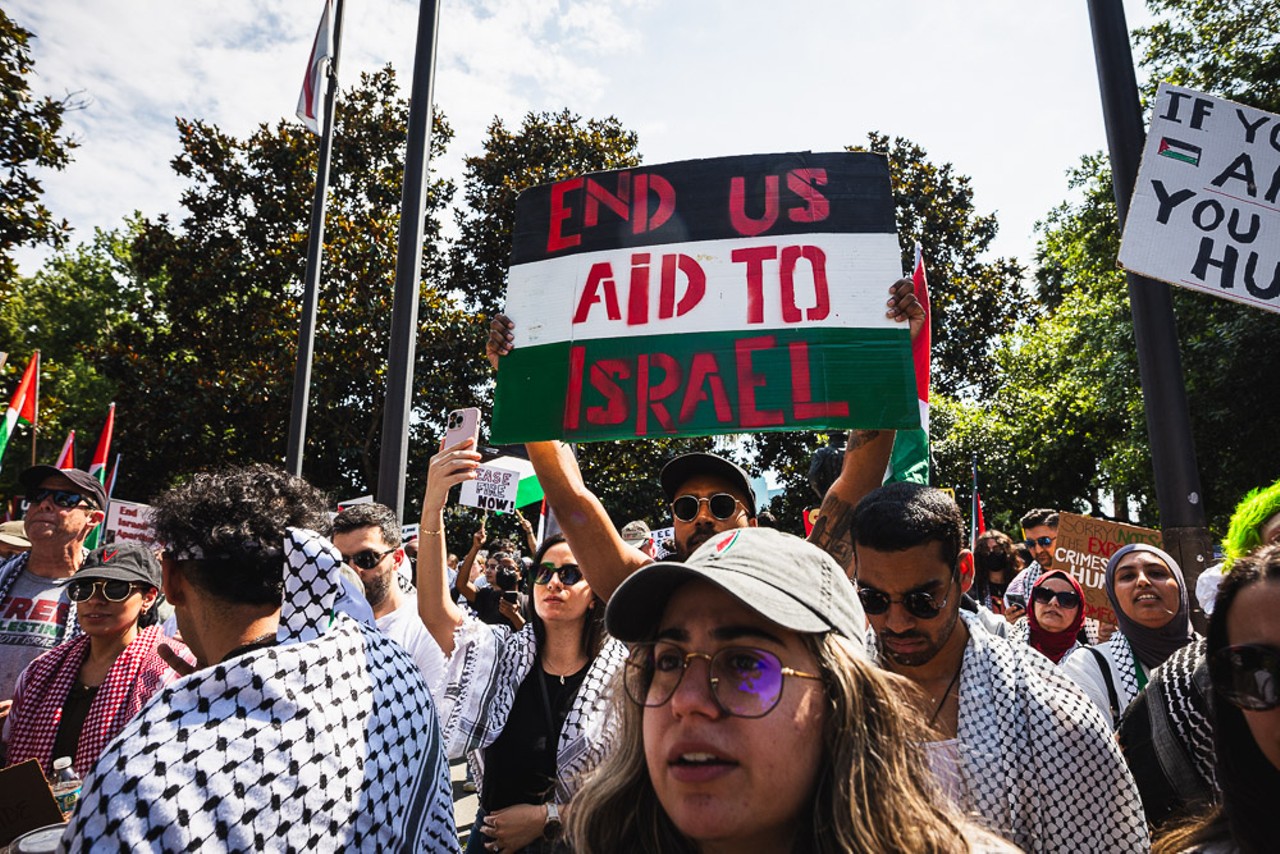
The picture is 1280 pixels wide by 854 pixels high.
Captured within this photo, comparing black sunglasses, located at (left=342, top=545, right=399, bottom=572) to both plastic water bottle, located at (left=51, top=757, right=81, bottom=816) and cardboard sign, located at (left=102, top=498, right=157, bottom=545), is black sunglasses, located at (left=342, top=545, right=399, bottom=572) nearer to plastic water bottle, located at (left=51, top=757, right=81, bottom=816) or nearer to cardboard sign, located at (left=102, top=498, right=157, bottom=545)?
plastic water bottle, located at (left=51, top=757, right=81, bottom=816)

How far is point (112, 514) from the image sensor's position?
10.1 m

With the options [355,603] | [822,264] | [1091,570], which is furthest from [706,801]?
[1091,570]

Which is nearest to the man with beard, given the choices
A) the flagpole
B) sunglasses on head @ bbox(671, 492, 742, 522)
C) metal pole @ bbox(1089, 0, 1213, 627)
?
sunglasses on head @ bbox(671, 492, 742, 522)

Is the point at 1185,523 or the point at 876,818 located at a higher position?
the point at 1185,523

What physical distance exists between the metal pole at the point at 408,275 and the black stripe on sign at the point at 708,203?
105 inches

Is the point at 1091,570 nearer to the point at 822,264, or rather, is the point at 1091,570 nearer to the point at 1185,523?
the point at 1185,523

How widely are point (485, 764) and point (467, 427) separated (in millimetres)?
1308

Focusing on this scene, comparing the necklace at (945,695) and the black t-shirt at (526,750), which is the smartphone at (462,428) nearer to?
the black t-shirt at (526,750)

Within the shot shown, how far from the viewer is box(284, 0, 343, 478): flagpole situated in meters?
9.01

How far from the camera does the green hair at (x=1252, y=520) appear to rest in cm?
249

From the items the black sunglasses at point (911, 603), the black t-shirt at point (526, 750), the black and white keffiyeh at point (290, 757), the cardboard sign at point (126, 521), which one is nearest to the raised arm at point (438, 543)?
the black t-shirt at point (526, 750)

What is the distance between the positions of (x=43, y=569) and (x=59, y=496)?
36cm

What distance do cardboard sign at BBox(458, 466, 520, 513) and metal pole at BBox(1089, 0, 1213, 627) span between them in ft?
19.5

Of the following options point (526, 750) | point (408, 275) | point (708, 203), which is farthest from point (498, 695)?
point (408, 275)
